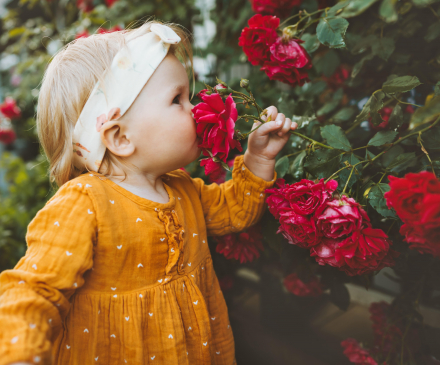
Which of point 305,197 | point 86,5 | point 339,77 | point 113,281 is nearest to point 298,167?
point 305,197

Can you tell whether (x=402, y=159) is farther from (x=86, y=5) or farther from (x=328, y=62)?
(x=86, y=5)

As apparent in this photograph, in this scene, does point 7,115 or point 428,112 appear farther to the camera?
point 7,115

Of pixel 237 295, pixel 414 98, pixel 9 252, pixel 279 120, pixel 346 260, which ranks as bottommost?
pixel 237 295

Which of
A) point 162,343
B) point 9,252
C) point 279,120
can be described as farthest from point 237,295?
point 9,252

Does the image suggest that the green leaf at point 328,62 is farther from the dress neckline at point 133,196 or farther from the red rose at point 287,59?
the dress neckline at point 133,196

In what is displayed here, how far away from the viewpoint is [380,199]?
0.74 m

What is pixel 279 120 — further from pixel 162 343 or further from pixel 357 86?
pixel 162 343

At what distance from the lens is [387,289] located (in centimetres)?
96

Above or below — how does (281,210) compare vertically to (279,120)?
below

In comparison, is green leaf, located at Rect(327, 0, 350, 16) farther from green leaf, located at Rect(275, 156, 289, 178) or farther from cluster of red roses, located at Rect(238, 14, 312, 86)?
green leaf, located at Rect(275, 156, 289, 178)

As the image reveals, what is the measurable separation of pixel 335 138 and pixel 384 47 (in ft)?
1.00

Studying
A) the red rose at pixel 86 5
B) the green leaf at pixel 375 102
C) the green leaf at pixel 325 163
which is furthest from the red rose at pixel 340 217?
the red rose at pixel 86 5

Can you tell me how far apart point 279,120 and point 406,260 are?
500 mm

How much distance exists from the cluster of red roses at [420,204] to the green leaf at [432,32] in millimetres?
459
